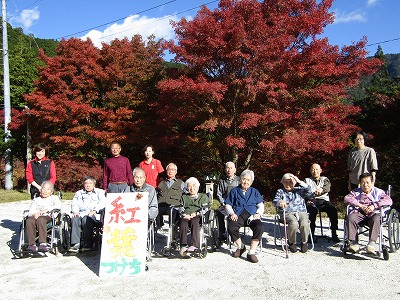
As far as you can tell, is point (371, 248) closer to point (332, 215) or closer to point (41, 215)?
point (332, 215)

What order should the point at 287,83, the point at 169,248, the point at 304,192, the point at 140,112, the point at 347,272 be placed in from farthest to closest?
the point at 140,112
the point at 287,83
the point at 304,192
the point at 169,248
the point at 347,272

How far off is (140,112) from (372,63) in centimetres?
610

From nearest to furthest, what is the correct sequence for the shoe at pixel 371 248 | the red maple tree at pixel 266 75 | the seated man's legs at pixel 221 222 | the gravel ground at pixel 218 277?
the gravel ground at pixel 218 277 → the shoe at pixel 371 248 → the seated man's legs at pixel 221 222 → the red maple tree at pixel 266 75

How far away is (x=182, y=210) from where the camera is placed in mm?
4508

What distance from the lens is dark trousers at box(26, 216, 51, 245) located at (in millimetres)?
4367

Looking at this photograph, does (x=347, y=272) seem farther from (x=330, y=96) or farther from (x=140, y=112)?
(x=140, y=112)

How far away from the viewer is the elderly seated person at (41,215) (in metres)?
4.37

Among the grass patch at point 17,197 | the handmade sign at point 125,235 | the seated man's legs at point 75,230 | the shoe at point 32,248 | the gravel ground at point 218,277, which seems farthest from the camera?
the grass patch at point 17,197

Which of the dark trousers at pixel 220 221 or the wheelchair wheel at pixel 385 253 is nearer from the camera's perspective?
the wheelchair wheel at pixel 385 253

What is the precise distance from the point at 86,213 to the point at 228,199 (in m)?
1.82

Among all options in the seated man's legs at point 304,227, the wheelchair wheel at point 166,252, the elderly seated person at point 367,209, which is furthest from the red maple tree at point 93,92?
the elderly seated person at point 367,209

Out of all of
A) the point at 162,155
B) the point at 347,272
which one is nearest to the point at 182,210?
the point at 347,272

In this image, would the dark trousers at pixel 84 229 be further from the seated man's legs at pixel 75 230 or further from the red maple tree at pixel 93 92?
the red maple tree at pixel 93 92

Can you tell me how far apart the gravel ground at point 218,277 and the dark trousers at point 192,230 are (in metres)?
0.21
